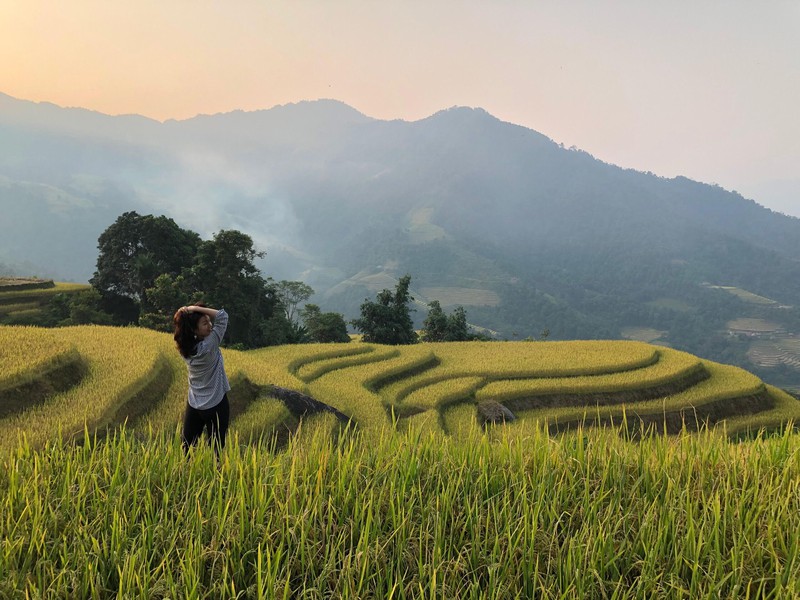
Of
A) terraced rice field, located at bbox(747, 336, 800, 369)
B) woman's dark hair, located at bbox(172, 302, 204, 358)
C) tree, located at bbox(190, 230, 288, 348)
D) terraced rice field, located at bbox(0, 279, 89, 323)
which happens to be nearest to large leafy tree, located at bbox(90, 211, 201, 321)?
terraced rice field, located at bbox(0, 279, 89, 323)

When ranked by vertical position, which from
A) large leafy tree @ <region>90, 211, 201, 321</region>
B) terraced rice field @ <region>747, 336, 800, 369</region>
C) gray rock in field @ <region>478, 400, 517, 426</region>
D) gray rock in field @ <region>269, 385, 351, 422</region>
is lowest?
terraced rice field @ <region>747, 336, 800, 369</region>

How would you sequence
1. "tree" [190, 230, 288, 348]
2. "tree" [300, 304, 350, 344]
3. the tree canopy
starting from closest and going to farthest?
the tree canopy, "tree" [190, 230, 288, 348], "tree" [300, 304, 350, 344]

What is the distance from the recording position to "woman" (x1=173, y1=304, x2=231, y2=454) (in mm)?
5000

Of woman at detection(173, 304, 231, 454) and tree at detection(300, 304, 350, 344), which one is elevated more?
woman at detection(173, 304, 231, 454)

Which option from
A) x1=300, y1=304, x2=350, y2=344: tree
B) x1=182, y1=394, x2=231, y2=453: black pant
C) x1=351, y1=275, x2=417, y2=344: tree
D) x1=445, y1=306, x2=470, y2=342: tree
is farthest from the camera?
x1=300, y1=304, x2=350, y2=344: tree

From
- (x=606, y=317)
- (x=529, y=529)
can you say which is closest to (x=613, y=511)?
(x=529, y=529)

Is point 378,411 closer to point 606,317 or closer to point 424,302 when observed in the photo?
point 424,302

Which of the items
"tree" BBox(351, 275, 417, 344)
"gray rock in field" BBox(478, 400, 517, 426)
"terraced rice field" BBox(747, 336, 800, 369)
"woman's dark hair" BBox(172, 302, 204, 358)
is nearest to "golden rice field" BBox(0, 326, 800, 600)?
"woman's dark hair" BBox(172, 302, 204, 358)

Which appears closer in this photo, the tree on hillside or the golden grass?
the golden grass

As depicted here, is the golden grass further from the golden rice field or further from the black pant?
the golden rice field

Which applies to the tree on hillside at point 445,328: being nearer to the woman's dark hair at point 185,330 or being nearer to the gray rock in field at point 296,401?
the gray rock in field at point 296,401

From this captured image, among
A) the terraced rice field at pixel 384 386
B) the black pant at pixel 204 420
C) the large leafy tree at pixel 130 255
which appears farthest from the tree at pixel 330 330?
the black pant at pixel 204 420

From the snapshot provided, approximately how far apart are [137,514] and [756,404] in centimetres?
2149

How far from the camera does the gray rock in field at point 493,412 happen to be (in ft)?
45.5
